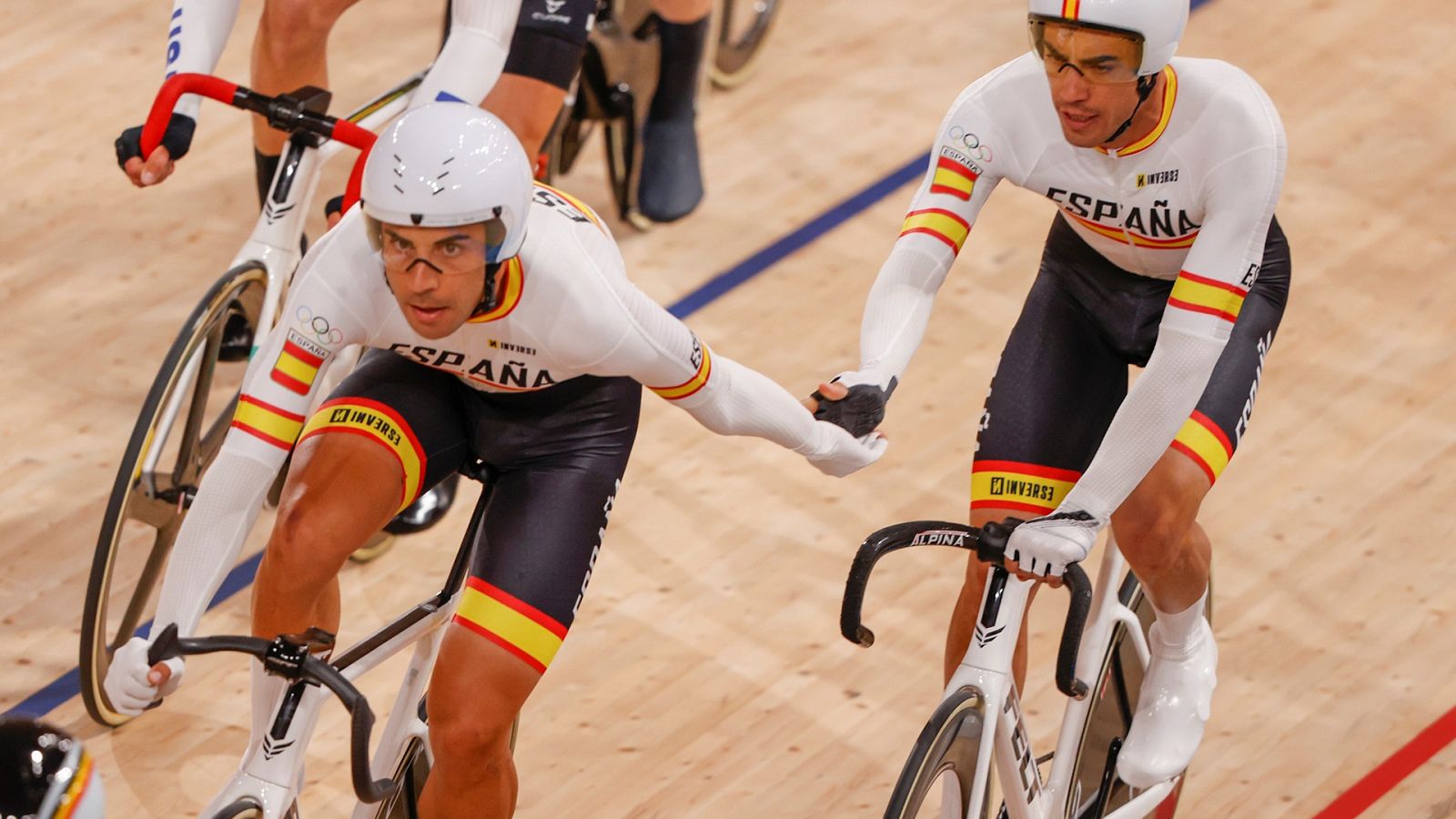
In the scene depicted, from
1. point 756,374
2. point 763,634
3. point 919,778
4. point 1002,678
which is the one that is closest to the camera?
point 919,778

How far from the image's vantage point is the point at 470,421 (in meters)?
3.06

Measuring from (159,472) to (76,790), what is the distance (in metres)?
1.99

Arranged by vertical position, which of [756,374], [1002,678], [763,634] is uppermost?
[756,374]

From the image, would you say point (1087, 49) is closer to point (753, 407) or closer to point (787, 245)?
point (753, 407)

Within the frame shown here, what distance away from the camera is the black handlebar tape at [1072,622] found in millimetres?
2559

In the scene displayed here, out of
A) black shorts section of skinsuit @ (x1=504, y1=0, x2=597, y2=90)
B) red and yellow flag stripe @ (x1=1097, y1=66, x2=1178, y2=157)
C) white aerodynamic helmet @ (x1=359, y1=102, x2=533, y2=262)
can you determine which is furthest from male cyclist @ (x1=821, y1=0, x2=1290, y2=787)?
black shorts section of skinsuit @ (x1=504, y1=0, x2=597, y2=90)

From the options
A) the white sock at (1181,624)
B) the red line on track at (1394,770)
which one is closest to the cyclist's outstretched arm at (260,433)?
the white sock at (1181,624)

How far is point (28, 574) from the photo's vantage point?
4.14 meters

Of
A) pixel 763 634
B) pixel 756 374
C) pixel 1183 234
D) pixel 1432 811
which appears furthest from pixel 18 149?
pixel 1432 811

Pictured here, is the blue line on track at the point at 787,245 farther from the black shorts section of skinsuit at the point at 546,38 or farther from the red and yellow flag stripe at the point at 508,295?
the red and yellow flag stripe at the point at 508,295

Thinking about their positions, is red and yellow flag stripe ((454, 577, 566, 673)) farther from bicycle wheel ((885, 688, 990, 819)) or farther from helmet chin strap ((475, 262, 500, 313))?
bicycle wheel ((885, 688, 990, 819))

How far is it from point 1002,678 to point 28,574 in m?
2.30

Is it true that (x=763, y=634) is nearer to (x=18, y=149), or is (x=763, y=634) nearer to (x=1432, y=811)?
(x=1432, y=811)

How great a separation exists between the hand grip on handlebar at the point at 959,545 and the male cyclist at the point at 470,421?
340mm
